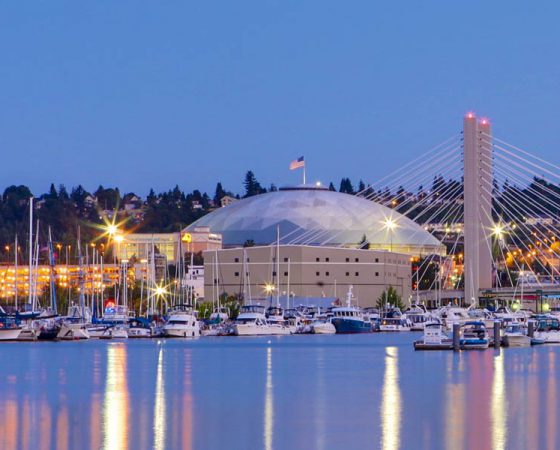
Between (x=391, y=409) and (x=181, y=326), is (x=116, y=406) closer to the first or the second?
(x=391, y=409)

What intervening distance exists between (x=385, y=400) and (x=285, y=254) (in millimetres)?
79305

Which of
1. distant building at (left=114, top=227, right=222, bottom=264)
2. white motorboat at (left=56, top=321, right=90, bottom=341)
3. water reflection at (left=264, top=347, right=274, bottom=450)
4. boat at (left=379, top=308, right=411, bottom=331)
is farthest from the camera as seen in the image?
distant building at (left=114, top=227, right=222, bottom=264)

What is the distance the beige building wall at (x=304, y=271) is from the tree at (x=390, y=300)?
1850 millimetres

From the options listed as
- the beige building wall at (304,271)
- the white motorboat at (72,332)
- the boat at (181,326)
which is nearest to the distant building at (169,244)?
the beige building wall at (304,271)

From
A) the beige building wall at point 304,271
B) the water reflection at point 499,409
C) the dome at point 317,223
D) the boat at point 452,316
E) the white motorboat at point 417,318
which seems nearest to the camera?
the water reflection at point 499,409

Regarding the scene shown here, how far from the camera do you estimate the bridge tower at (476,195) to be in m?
99.4

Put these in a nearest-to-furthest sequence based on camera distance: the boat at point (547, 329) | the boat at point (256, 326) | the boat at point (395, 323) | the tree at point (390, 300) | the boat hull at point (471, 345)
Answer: the boat hull at point (471, 345) < the boat at point (547, 329) < the boat at point (256, 326) < the boat at point (395, 323) < the tree at point (390, 300)

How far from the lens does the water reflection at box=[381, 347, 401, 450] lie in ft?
121

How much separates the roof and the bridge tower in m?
46.0

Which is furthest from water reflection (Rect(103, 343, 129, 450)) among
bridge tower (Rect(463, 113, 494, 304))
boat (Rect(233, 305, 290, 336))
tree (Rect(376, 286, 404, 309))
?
tree (Rect(376, 286, 404, 309))

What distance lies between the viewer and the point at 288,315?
10344 centimetres

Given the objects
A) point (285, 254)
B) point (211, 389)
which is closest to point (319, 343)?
point (211, 389)

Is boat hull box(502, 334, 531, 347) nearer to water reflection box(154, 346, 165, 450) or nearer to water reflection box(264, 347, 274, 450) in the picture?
water reflection box(264, 347, 274, 450)

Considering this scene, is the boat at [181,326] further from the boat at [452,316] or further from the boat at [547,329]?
the boat at [547,329]
